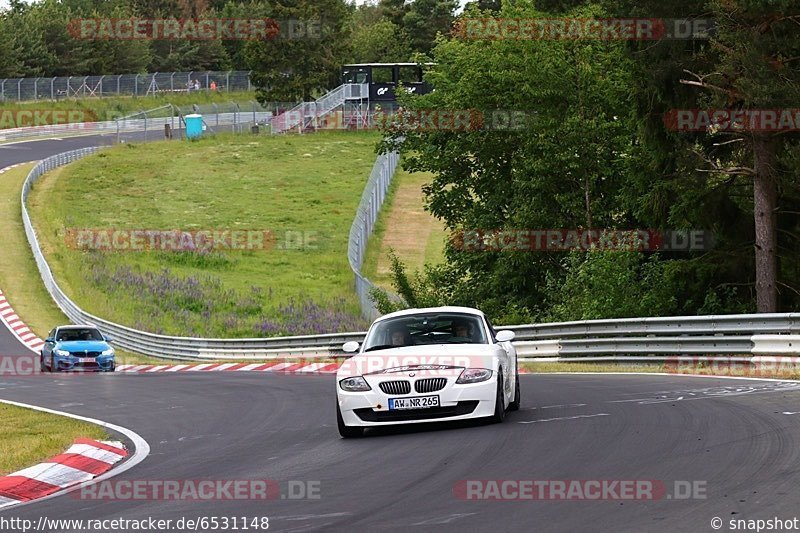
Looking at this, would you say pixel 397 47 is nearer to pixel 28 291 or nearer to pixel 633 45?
pixel 28 291

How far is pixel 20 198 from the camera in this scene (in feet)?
222

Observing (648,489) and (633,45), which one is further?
(633,45)

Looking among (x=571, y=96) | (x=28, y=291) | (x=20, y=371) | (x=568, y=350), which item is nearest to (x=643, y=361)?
(x=568, y=350)

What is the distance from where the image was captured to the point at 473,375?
1385cm

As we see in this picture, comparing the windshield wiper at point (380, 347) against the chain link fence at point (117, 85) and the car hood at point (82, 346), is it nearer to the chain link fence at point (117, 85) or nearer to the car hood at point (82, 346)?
the car hood at point (82, 346)

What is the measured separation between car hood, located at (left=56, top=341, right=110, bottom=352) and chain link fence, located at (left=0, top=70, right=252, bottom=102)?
70518 mm

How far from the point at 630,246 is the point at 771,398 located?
59.8 ft

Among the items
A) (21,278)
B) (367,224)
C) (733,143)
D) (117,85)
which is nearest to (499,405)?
(733,143)

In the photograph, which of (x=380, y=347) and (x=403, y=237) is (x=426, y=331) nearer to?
(x=380, y=347)

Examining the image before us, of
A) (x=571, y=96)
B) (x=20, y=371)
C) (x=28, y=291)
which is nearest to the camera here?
(x=20, y=371)

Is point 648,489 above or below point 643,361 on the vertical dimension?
above

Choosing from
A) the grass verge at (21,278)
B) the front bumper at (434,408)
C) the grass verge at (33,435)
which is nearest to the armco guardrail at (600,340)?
the grass verge at (21,278)

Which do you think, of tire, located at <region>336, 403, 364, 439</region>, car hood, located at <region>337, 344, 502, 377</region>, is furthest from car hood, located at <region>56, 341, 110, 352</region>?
tire, located at <region>336, 403, 364, 439</region>

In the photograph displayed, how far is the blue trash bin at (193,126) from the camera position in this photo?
3666 inches
